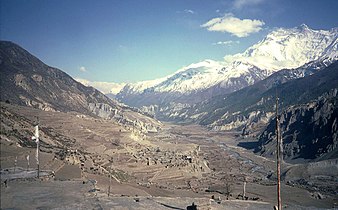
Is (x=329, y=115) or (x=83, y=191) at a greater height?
(x=329, y=115)

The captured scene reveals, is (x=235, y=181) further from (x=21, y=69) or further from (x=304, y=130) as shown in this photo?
(x=21, y=69)

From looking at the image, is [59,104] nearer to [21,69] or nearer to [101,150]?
[21,69]

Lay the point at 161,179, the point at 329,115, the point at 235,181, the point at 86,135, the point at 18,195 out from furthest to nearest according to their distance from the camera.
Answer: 1. the point at 329,115
2. the point at 86,135
3. the point at 235,181
4. the point at 161,179
5. the point at 18,195

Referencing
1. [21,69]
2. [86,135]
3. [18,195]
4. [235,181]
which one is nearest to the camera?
[18,195]

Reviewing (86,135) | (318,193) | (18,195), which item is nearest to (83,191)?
(18,195)

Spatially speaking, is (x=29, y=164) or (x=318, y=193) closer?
(x=29, y=164)

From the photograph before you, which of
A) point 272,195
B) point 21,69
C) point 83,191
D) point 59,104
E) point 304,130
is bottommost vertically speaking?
point 272,195


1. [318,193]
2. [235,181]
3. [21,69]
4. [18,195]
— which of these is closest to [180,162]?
[235,181]
